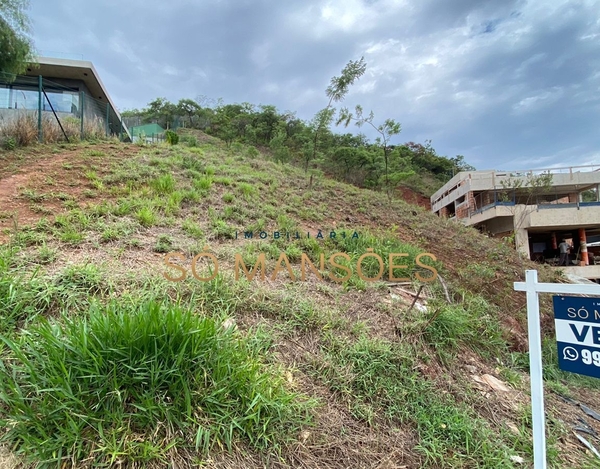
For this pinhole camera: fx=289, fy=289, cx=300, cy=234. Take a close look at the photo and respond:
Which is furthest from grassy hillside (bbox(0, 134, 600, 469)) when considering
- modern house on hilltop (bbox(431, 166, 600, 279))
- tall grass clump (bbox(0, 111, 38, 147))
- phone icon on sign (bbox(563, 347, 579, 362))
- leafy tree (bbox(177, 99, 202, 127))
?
leafy tree (bbox(177, 99, 202, 127))

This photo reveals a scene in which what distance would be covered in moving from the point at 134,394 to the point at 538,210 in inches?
596

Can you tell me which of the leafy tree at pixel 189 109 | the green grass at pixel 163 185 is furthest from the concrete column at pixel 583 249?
the leafy tree at pixel 189 109

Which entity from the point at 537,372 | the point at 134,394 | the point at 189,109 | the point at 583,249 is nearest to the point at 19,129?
the point at 134,394

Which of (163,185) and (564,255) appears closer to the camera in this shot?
(163,185)

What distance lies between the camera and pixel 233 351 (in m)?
1.48

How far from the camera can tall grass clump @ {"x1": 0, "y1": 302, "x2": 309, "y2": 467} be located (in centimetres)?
107

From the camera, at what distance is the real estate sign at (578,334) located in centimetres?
101

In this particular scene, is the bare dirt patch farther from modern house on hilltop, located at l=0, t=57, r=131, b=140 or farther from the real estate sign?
the real estate sign

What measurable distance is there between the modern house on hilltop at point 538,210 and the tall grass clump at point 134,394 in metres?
10.9

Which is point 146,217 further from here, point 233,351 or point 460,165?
point 460,165

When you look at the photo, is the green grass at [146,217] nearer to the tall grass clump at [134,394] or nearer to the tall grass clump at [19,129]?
the tall grass clump at [134,394]

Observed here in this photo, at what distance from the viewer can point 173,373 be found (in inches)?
50.3

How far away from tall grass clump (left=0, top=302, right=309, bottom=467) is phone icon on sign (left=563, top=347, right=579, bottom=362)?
1.11m

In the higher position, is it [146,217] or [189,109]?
[189,109]
